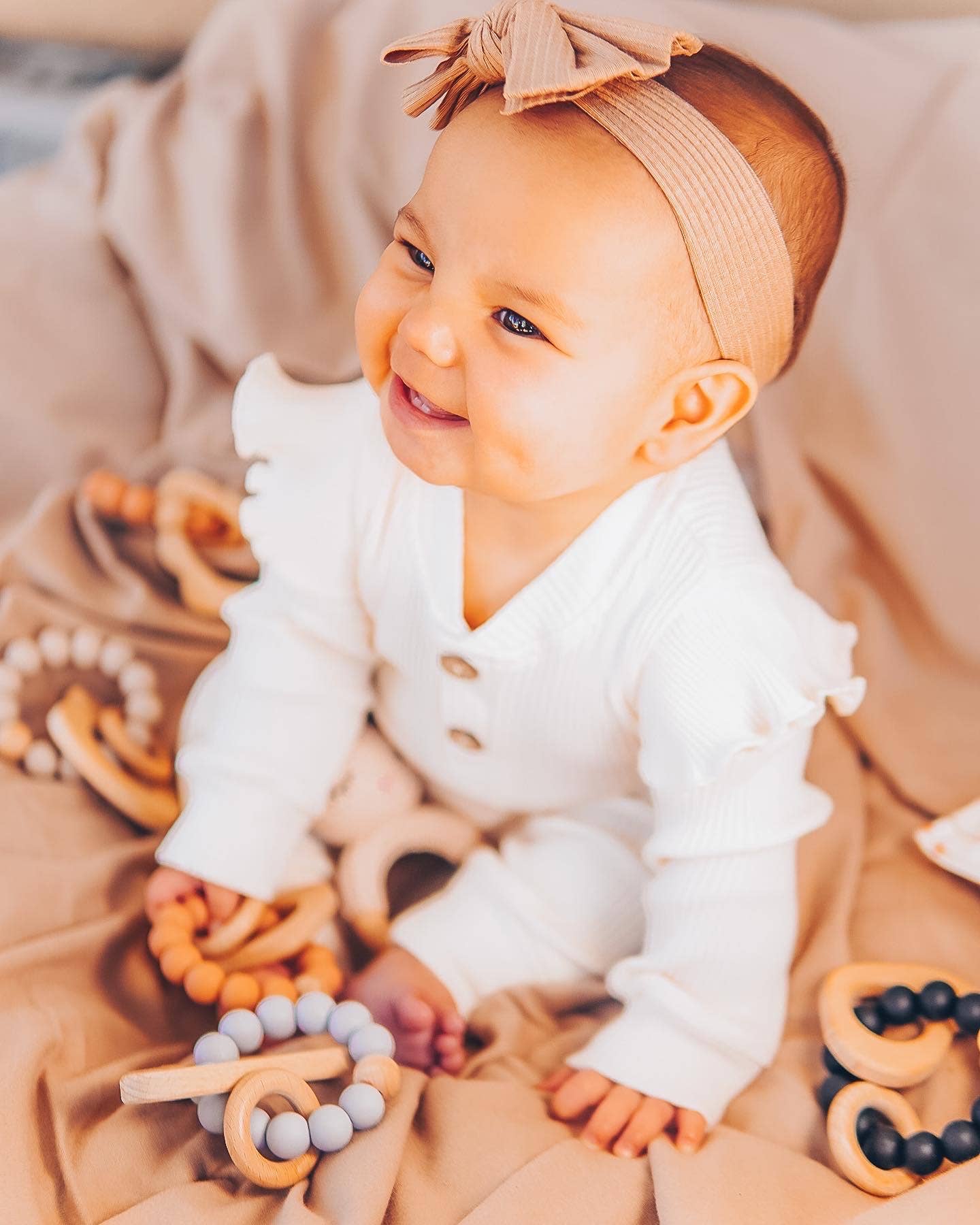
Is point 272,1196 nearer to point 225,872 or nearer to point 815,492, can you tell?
point 225,872

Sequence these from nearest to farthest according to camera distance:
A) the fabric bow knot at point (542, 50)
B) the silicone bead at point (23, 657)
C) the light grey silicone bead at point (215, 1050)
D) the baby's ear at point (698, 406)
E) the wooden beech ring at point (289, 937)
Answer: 1. the fabric bow knot at point (542, 50)
2. the baby's ear at point (698, 406)
3. the light grey silicone bead at point (215, 1050)
4. the wooden beech ring at point (289, 937)
5. the silicone bead at point (23, 657)

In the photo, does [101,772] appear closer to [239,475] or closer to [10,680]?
[10,680]

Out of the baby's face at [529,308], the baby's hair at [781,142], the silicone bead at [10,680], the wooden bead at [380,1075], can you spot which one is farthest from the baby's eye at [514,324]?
the silicone bead at [10,680]

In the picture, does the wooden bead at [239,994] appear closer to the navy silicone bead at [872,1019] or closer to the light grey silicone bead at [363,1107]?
the light grey silicone bead at [363,1107]

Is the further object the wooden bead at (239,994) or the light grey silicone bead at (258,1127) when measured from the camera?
the wooden bead at (239,994)

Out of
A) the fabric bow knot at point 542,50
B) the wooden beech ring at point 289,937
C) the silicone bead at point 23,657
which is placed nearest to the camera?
the fabric bow knot at point 542,50

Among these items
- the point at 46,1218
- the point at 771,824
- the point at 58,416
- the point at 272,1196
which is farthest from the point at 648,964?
the point at 58,416

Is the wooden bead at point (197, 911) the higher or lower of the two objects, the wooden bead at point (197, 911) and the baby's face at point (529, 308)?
the lower

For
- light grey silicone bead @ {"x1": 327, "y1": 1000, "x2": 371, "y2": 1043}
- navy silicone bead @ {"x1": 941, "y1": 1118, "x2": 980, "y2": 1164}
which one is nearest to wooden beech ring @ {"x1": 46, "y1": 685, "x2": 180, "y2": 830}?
light grey silicone bead @ {"x1": 327, "y1": 1000, "x2": 371, "y2": 1043}

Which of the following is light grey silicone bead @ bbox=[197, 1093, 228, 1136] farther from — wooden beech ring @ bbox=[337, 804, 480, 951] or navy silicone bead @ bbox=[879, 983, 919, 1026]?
navy silicone bead @ bbox=[879, 983, 919, 1026]

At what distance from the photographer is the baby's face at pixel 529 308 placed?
0.58 m

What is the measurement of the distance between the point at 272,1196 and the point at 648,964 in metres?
0.26

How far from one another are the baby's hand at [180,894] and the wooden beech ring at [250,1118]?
16 centimetres

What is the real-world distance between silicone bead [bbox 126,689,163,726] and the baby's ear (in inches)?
18.9
